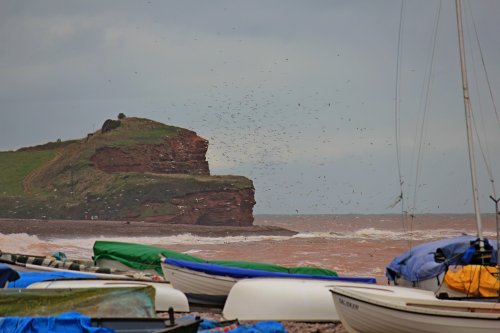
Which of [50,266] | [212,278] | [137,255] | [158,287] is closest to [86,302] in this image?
[158,287]

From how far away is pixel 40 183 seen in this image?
597ft

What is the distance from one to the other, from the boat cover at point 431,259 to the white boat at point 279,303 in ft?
8.20

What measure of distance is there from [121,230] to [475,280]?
4642 inches

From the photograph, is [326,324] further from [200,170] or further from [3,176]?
[3,176]

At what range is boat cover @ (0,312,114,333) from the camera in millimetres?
11773

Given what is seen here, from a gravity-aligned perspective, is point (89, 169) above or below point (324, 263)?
above

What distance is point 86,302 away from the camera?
13.1 meters

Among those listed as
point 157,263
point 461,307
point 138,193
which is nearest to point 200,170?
point 138,193

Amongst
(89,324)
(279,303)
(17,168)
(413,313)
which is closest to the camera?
(89,324)

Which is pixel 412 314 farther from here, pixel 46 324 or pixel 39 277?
pixel 39 277

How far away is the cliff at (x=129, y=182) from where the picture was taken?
154875mm

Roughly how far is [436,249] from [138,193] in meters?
140

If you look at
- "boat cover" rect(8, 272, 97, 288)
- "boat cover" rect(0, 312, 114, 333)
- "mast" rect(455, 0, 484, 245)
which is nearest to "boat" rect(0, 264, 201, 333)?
"boat cover" rect(0, 312, 114, 333)

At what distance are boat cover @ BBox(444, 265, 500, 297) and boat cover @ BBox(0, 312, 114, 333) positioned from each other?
8.48m
